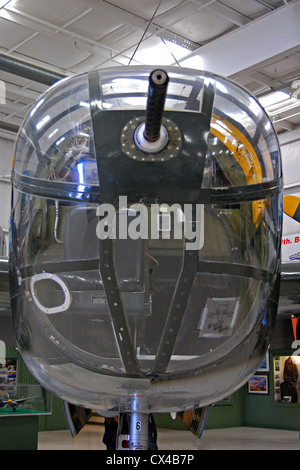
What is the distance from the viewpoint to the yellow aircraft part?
110 inches

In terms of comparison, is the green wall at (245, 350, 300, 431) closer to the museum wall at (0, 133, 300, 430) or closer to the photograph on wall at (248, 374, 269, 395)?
the museum wall at (0, 133, 300, 430)

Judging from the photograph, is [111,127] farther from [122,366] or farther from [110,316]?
[122,366]

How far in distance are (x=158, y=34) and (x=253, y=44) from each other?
195 centimetres

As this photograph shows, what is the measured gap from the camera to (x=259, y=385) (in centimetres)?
1986

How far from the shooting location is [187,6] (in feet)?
38.9

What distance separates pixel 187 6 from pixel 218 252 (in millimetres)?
10238

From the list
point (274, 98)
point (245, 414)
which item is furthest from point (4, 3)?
point (245, 414)

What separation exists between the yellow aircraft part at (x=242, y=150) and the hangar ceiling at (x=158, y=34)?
8196 mm

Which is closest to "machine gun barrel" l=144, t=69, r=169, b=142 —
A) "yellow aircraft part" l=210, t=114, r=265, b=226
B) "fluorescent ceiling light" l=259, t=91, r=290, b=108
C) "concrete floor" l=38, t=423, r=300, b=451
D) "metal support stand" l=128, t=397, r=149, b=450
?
"yellow aircraft part" l=210, t=114, r=265, b=226

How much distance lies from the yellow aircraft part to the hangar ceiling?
323 inches

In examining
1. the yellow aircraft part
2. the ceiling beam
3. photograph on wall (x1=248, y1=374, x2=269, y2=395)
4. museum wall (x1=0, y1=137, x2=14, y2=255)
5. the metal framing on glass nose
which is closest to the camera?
the metal framing on glass nose

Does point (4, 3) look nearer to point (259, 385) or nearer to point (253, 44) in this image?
point (253, 44)

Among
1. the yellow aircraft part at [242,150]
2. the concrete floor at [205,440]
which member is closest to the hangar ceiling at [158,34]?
the yellow aircraft part at [242,150]
